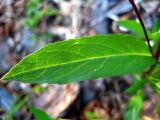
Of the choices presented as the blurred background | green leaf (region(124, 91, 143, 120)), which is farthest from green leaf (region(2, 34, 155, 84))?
the blurred background

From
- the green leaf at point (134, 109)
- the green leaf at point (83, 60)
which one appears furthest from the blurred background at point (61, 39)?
the green leaf at point (83, 60)

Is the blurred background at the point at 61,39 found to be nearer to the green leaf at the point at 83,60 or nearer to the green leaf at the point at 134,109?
the green leaf at the point at 134,109

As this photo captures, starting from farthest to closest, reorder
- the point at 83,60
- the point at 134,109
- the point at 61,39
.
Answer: the point at 61,39 < the point at 134,109 < the point at 83,60

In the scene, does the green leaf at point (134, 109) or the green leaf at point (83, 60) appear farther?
the green leaf at point (134, 109)

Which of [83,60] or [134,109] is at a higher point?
[83,60]

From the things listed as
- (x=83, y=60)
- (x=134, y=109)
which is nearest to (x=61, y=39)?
(x=134, y=109)

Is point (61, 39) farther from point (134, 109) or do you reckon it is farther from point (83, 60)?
point (83, 60)

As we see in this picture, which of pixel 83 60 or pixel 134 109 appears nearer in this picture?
pixel 83 60
